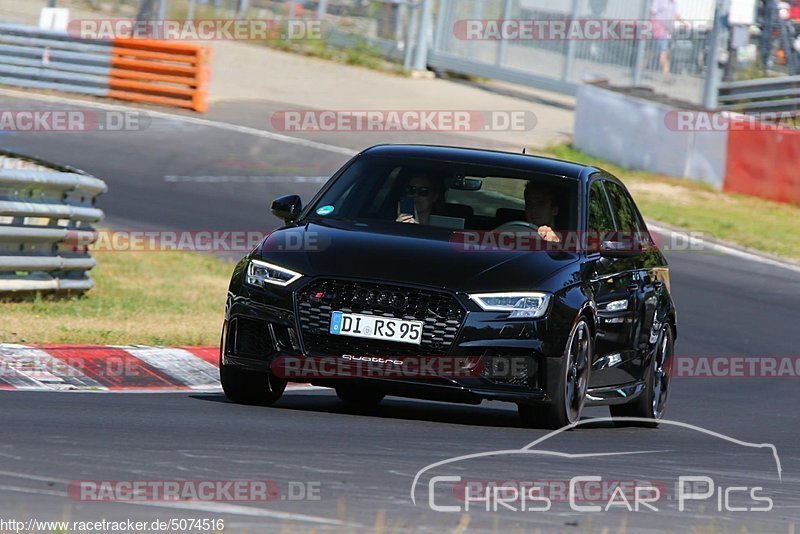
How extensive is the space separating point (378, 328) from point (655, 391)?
269 centimetres

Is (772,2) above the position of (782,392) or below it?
above

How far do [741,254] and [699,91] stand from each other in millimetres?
8027

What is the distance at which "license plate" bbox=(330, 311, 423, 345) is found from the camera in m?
7.98

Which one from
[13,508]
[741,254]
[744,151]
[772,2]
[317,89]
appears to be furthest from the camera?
[317,89]

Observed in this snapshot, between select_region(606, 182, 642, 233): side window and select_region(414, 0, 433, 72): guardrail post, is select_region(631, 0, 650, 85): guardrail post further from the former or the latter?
select_region(606, 182, 642, 233): side window

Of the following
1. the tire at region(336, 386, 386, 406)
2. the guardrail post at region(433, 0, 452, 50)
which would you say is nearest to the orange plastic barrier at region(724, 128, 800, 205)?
the guardrail post at region(433, 0, 452, 50)

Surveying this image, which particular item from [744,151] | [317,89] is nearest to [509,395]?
[744,151]

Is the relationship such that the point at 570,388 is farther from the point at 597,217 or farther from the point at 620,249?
the point at 597,217

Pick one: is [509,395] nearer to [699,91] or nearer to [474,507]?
[474,507]

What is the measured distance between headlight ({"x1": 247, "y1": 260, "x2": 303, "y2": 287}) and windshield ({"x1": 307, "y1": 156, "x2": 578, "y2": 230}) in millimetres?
776

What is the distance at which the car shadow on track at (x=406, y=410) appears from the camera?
348 inches

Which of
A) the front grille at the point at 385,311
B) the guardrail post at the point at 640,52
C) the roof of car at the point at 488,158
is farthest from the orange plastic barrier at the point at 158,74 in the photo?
the front grille at the point at 385,311

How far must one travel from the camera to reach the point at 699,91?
27.9m

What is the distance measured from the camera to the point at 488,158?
9.41 metres
